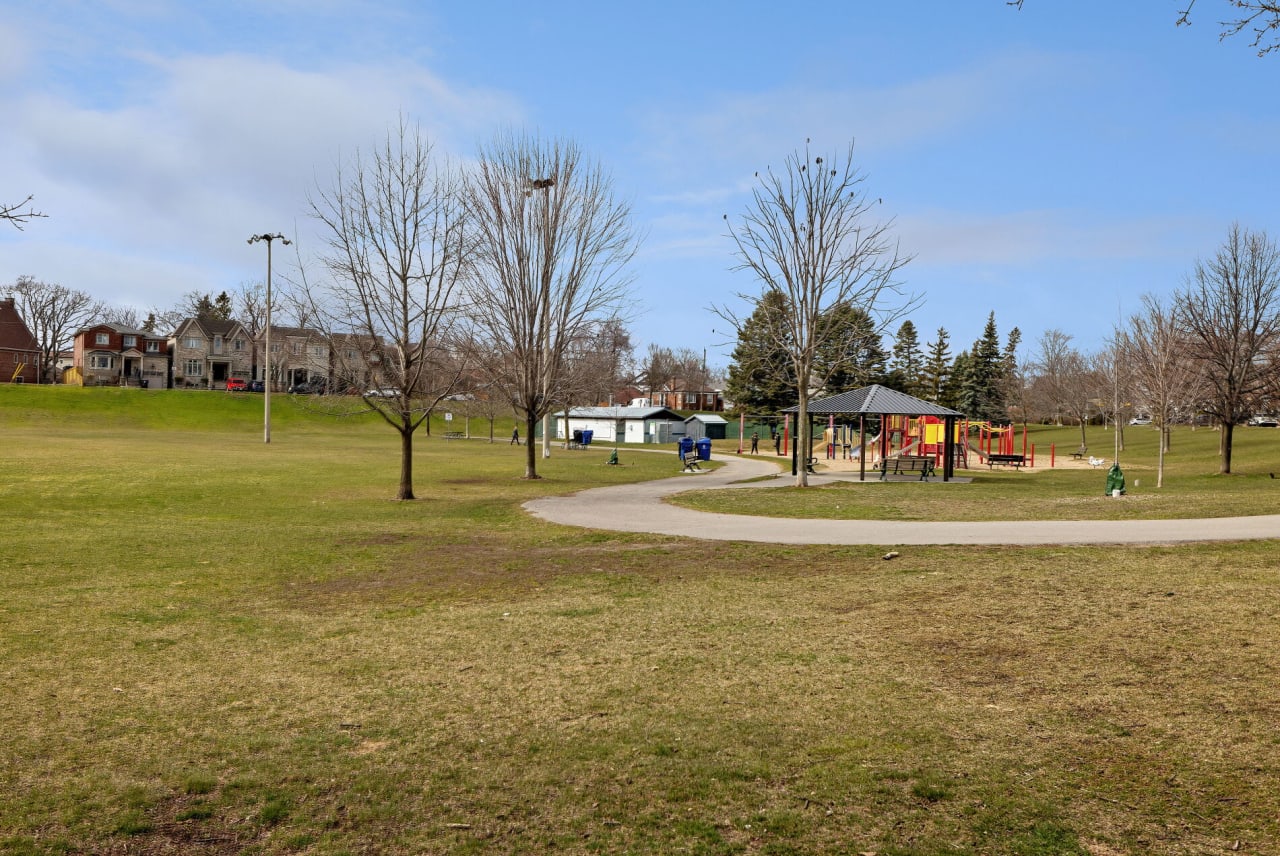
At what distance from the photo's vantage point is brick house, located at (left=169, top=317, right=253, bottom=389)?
91125 millimetres

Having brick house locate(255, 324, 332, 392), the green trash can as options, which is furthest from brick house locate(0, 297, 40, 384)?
the green trash can

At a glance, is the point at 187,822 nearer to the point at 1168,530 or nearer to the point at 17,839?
the point at 17,839

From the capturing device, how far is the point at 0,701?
6359 mm

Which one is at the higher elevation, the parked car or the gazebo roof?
the parked car

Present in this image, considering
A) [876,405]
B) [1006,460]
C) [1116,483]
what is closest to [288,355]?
[876,405]

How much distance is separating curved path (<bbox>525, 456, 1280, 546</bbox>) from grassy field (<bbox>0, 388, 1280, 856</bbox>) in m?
1.24

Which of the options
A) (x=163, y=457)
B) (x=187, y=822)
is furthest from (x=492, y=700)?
(x=163, y=457)

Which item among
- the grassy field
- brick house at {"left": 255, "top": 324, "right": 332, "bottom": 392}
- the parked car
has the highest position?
brick house at {"left": 255, "top": 324, "right": 332, "bottom": 392}

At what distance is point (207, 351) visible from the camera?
9200 cm

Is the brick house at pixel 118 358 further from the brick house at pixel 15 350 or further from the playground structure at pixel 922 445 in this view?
the playground structure at pixel 922 445

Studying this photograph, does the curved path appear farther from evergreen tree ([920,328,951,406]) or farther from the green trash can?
evergreen tree ([920,328,951,406])

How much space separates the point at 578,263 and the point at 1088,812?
26071mm

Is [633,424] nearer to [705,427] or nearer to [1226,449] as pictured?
[705,427]

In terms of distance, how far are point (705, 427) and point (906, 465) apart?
43.9 meters
